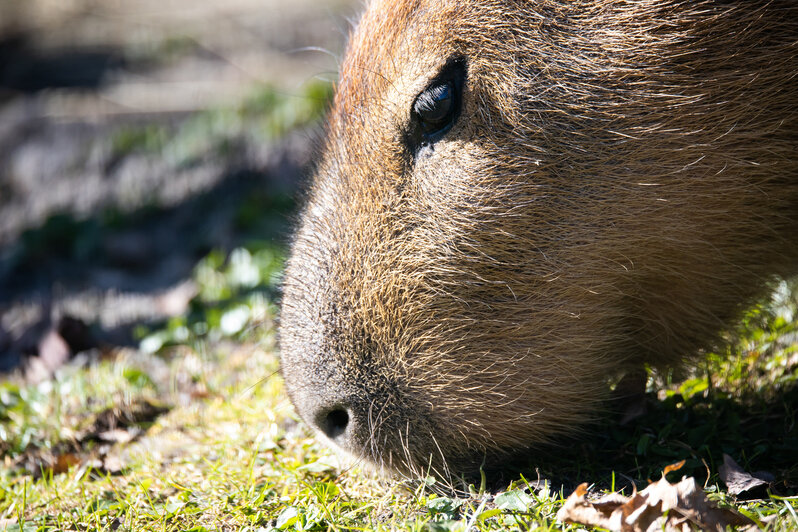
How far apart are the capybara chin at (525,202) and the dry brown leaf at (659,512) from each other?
0.36 metres

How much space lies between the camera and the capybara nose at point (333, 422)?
2.47 meters

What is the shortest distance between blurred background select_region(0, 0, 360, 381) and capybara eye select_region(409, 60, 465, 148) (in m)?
0.84

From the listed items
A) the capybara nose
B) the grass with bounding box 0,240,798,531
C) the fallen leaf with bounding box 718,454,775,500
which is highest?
the fallen leaf with bounding box 718,454,775,500

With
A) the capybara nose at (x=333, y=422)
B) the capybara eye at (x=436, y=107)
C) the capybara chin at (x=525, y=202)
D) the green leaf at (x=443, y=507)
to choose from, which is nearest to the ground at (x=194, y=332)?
the green leaf at (x=443, y=507)

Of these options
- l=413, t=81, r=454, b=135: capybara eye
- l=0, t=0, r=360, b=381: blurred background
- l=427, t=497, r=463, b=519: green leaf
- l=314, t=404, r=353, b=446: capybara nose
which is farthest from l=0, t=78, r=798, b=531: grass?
l=413, t=81, r=454, b=135: capybara eye

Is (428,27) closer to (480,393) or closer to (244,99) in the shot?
(480,393)

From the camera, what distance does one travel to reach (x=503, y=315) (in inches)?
95.1

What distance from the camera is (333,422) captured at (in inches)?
98.4

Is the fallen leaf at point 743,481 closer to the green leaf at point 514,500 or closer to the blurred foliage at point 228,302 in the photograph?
the green leaf at point 514,500

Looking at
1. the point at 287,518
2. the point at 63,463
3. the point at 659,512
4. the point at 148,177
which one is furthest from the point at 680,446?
the point at 148,177

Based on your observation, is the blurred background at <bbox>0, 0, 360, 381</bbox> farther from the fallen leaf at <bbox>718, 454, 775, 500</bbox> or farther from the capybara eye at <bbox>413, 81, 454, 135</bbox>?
the fallen leaf at <bbox>718, 454, 775, 500</bbox>

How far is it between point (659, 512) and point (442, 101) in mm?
1324

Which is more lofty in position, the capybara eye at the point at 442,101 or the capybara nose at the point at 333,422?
the capybara eye at the point at 442,101

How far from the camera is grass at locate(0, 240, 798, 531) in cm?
245
